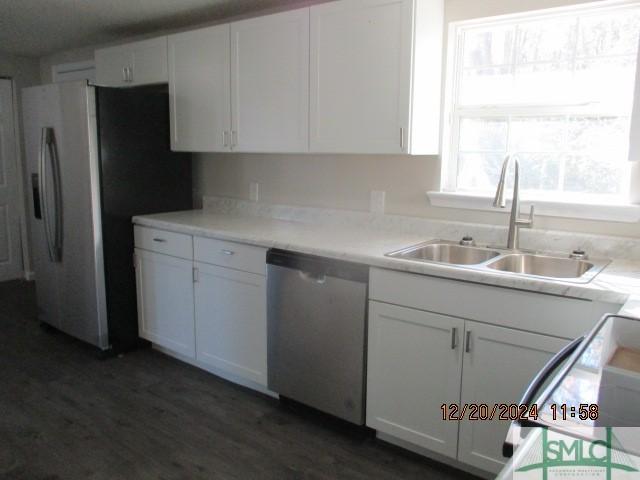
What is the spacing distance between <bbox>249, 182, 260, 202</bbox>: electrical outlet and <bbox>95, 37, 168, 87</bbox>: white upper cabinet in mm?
871

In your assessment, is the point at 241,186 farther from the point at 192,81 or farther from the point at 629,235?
the point at 629,235

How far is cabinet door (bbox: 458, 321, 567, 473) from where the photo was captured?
1.89 metres

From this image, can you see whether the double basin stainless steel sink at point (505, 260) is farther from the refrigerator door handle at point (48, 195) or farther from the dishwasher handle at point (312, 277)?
the refrigerator door handle at point (48, 195)

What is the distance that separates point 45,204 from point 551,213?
3.06m

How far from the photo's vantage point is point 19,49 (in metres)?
4.68

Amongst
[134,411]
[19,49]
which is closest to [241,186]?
[134,411]

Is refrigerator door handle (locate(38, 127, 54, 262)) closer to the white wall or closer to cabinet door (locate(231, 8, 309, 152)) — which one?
cabinet door (locate(231, 8, 309, 152))

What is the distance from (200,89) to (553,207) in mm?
2144

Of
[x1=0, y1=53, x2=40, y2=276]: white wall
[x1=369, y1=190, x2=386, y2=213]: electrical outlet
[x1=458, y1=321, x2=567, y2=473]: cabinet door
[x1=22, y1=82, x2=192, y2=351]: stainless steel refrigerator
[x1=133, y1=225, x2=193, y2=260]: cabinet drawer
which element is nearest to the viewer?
[x1=458, y1=321, x2=567, y2=473]: cabinet door

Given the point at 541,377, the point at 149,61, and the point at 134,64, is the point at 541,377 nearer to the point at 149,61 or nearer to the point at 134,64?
the point at 149,61

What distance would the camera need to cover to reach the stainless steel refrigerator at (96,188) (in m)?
3.19
